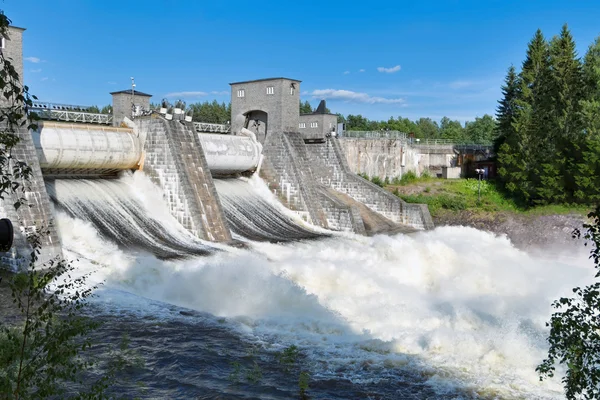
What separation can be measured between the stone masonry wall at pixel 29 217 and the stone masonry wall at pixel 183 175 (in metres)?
5.23

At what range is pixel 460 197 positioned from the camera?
32.4m

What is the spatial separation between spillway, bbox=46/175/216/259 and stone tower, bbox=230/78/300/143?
9003mm

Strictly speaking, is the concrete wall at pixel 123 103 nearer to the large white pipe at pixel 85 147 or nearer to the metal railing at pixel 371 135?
the large white pipe at pixel 85 147

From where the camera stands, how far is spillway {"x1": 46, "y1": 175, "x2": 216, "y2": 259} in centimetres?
1758

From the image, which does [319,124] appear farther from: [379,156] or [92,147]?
[92,147]

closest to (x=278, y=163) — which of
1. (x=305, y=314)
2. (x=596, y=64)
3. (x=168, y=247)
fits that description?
(x=168, y=247)

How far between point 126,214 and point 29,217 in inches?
164

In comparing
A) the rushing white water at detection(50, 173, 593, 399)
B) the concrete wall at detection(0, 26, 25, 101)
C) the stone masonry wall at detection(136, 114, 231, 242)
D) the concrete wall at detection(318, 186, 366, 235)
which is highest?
the concrete wall at detection(0, 26, 25, 101)

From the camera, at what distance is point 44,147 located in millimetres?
18328

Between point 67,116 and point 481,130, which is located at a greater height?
point 481,130

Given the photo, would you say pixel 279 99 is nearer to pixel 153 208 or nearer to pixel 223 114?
pixel 153 208

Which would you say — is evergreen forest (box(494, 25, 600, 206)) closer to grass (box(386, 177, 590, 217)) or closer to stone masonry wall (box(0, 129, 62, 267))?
grass (box(386, 177, 590, 217))

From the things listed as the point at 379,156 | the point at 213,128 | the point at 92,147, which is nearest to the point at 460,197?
the point at 379,156

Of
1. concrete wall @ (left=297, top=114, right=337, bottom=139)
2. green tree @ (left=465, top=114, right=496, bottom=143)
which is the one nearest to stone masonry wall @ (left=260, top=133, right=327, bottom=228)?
concrete wall @ (left=297, top=114, right=337, bottom=139)
